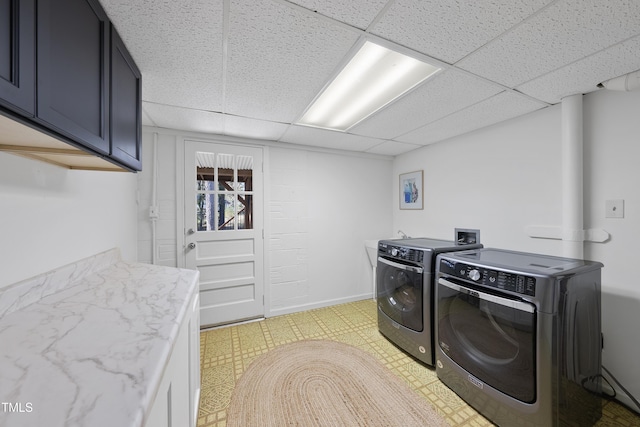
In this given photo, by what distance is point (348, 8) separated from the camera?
1.05 m

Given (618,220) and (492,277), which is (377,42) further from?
(618,220)

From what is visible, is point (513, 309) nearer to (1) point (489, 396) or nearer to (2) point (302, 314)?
(1) point (489, 396)

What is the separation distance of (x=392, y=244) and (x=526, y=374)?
1.26 m

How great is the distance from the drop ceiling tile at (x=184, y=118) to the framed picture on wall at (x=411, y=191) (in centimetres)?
249

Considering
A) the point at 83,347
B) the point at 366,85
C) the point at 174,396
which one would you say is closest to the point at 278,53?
the point at 366,85

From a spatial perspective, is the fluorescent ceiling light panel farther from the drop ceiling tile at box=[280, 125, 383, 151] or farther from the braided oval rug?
the braided oval rug

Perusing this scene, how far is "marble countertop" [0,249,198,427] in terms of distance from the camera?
52cm

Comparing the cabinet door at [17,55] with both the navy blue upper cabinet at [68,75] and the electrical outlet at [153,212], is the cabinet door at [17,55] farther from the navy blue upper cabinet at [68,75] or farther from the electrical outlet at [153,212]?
the electrical outlet at [153,212]

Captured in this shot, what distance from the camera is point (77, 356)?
702 millimetres

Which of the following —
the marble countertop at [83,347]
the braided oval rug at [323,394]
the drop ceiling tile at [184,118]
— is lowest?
the braided oval rug at [323,394]

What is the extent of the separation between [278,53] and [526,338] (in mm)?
2104

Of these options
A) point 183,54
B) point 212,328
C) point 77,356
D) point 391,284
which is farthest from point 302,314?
point 183,54

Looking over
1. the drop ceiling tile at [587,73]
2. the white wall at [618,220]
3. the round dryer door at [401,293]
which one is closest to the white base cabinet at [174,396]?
the round dryer door at [401,293]

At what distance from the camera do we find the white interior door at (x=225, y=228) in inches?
106
